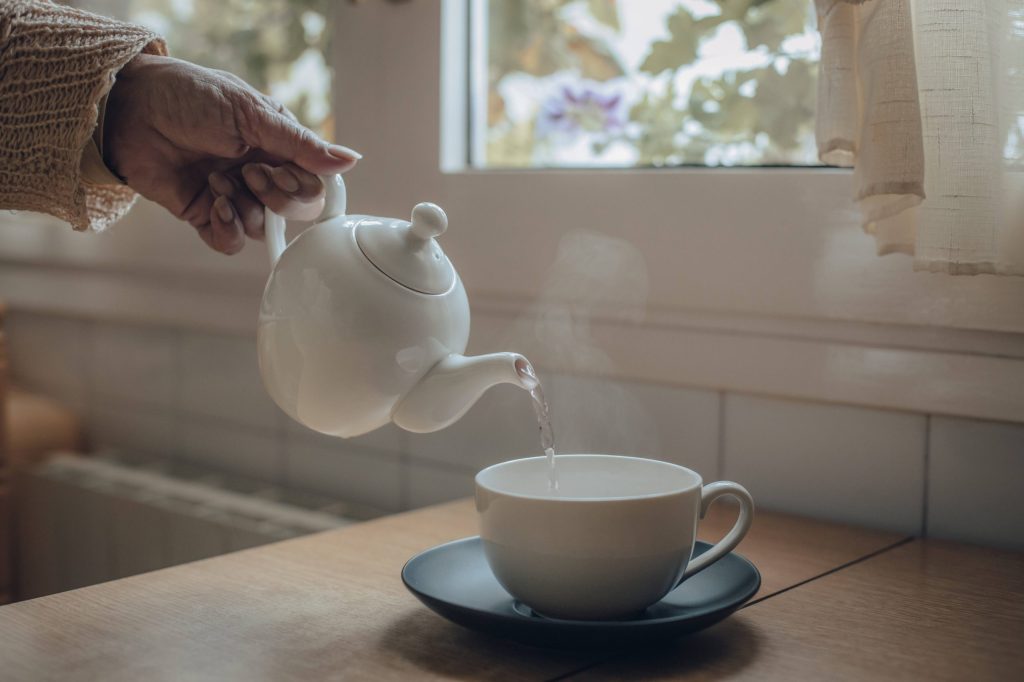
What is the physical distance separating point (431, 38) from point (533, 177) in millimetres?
239

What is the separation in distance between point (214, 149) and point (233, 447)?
2.79 feet

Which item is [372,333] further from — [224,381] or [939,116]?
[224,381]

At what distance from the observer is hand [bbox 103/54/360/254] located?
84 centimetres

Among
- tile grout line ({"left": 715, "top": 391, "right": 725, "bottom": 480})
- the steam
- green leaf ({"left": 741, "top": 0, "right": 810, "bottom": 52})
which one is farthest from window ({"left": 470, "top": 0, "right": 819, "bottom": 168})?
tile grout line ({"left": 715, "top": 391, "right": 725, "bottom": 480})

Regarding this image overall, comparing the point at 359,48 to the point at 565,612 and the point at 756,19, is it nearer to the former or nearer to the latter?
the point at 756,19

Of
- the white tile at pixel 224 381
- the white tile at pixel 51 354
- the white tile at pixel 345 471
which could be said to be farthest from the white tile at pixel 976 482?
the white tile at pixel 51 354

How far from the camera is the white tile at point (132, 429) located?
5.85 feet

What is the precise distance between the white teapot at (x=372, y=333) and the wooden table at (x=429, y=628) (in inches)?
5.5

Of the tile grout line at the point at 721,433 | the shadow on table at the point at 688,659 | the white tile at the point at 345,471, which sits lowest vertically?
the white tile at the point at 345,471

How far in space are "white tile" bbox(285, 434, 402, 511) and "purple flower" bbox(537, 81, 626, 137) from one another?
0.47 metres

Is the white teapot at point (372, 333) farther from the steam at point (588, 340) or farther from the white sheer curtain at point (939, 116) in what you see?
the steam at point (588, 340)

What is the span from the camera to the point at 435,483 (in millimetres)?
1388

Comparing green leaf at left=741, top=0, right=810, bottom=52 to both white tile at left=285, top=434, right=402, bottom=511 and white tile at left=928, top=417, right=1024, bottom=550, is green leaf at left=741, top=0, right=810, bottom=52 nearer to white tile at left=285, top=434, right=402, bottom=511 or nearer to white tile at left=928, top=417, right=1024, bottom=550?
white tile at left=928, top=417, right=1024, bottom=550

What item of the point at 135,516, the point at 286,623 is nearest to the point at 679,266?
the point at 286,623
